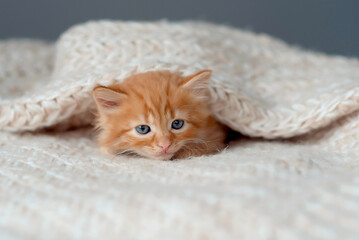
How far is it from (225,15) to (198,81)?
1.97 m

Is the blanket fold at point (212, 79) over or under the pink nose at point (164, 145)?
over

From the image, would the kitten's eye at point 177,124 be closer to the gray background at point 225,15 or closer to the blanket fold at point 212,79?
the blanket fold at point 212,79

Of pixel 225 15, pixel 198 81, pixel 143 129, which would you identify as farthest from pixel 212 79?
pixel 225 15

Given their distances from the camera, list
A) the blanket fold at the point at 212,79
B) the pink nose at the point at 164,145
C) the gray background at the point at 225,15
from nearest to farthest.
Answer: the pink nose at the point at 164,145
the blanket fold at the point at 212,79
the gray background at the point at 225,15

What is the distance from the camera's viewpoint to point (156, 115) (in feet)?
4.69

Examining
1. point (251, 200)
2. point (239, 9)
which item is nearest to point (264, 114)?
point (251, 200)

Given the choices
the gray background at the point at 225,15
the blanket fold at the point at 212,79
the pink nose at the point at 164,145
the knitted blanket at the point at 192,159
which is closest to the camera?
the knitted blanket at the point at 192,159

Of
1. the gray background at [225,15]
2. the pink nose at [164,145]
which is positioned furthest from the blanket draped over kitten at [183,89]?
the gray background at [225,15]

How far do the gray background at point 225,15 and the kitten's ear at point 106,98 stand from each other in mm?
1883

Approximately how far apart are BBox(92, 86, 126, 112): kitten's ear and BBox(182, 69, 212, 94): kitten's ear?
243mm

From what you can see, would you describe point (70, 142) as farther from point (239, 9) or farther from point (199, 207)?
point (239, 9)

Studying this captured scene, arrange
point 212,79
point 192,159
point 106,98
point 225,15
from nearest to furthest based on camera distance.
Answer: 1. point 192,159
2. point 106,98
3. point 212,79
4. point 225,15

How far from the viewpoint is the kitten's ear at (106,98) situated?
1403 mm

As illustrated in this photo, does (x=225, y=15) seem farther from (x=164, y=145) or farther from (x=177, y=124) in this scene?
(x=164, y=145)
